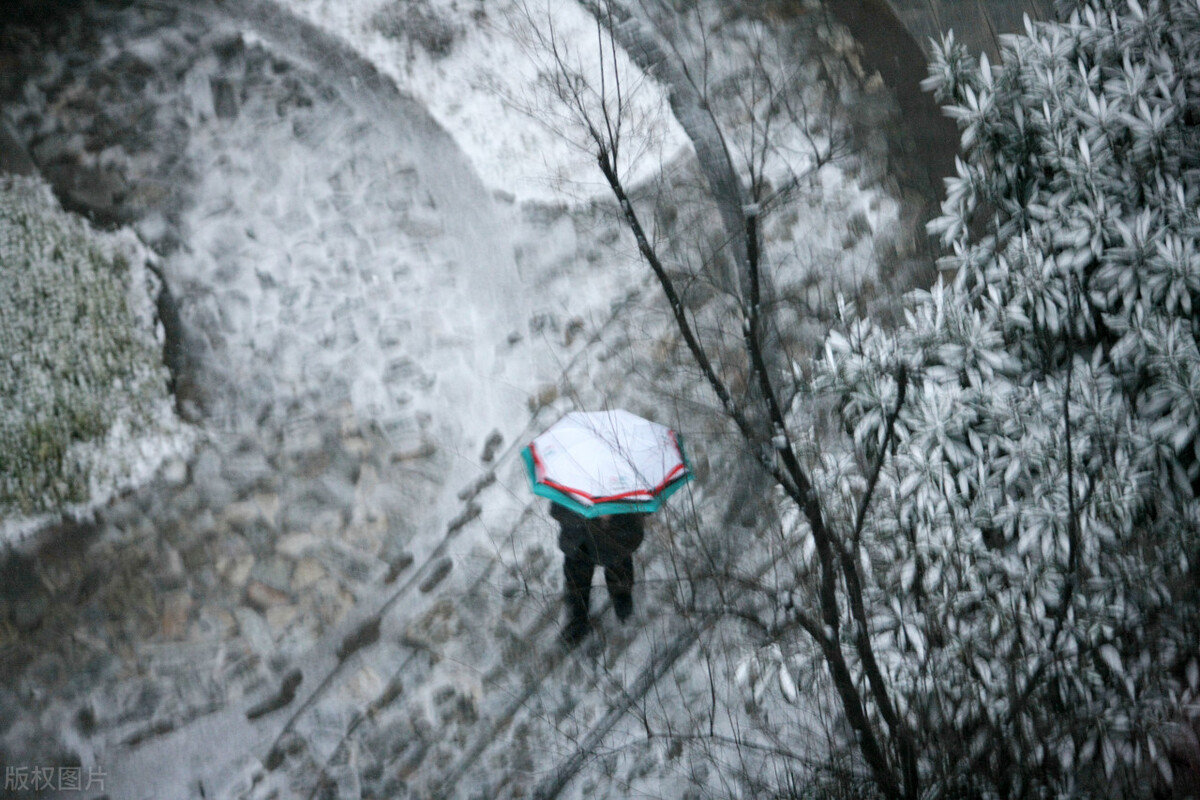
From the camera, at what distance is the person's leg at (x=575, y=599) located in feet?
13.5

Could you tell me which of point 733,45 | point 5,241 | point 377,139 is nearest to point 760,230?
point 733,45

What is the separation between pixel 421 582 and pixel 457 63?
10.6 ft

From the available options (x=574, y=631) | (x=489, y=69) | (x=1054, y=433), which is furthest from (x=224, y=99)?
(x=1054, y=433)

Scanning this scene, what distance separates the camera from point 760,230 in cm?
505

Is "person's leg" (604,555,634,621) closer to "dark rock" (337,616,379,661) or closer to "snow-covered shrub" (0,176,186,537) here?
"dark rock" (337,616,379,661)

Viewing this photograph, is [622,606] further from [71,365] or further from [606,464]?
[71,365]

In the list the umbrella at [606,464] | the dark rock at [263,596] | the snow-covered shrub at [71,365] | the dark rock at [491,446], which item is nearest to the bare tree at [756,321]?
the umbrella at [606,464]

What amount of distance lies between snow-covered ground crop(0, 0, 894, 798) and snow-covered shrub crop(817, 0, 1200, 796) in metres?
0.90

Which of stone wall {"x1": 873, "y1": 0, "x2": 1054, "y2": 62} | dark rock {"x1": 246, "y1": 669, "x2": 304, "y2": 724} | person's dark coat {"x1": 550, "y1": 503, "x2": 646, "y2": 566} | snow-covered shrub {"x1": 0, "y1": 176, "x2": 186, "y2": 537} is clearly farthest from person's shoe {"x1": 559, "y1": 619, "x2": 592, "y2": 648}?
stone wall {"x1": 873, "y1": 0, "x2": 1054, "y2": 62}

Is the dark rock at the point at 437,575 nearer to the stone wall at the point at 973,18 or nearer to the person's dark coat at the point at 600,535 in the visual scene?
the person's dark coat at the point at 600,535

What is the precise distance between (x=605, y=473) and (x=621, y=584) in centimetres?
67

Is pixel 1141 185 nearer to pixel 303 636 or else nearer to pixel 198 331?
pixel 303 636

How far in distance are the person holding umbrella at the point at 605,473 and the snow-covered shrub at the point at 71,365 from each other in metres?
2.42

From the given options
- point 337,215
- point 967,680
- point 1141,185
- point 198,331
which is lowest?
point 967,680
